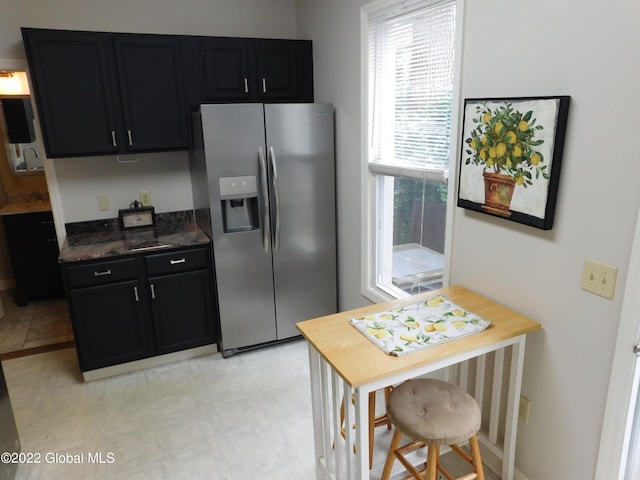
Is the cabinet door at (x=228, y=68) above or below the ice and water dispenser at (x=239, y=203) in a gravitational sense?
above

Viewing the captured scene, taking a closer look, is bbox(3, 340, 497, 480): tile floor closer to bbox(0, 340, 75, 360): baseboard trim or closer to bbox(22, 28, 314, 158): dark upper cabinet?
bbox(0, 340, 75, 360): baseboard trim

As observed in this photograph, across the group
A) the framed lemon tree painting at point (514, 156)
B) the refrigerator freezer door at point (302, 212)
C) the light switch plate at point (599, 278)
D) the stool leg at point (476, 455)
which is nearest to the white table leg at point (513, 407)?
the stool leg at point (476, 455)

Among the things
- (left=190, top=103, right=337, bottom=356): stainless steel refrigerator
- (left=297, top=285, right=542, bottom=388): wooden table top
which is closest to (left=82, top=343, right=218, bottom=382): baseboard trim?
(left=190, top=103, right=337, bottom=356): stainless steel refrigerator

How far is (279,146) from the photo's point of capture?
3.00m

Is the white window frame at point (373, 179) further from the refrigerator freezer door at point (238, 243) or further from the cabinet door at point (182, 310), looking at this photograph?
the cabinet door at point (182, 310)

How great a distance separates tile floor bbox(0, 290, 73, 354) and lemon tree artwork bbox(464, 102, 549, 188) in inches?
131

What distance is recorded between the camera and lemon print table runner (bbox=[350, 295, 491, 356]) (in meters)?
1.71

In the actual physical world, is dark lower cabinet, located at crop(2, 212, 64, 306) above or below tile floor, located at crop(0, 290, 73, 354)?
above

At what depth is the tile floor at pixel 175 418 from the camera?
2.22 metres

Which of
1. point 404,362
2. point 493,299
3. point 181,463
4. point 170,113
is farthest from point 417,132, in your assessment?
point 181,463

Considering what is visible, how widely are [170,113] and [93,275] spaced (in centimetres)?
118

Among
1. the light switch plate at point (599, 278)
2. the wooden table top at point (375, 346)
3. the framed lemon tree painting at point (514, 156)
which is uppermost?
the framed lemon tree painting at point (514, 156)

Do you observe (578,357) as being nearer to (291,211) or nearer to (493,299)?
(493,299)

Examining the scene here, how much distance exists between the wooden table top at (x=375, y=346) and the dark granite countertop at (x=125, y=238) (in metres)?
1.44
